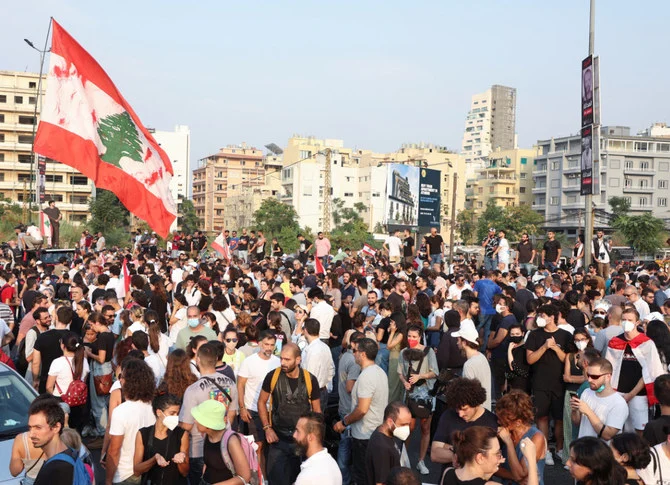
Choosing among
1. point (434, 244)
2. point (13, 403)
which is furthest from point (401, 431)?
point (434, 244)

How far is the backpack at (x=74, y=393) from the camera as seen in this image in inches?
317

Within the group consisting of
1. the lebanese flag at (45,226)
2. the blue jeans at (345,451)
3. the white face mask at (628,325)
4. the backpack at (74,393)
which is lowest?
the blue jeans at (345,451)

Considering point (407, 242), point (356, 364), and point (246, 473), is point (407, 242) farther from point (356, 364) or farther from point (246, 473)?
point (246, 473)

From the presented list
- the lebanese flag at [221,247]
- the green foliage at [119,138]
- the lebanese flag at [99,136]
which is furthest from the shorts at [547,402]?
the lebanese flag at [221,247]

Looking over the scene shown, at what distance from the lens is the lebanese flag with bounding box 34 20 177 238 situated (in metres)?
12.1

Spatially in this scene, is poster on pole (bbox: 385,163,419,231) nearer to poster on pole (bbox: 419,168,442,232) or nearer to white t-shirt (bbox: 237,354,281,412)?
poster on pole (bbox: 419,168,442,232)

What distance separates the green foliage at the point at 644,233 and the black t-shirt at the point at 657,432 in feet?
231

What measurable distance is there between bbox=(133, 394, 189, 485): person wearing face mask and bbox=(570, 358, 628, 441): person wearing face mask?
3.29 m

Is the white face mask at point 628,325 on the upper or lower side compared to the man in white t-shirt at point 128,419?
upper

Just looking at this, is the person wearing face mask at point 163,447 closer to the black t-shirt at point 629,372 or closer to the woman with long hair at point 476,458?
the woman with long hair at point 476,458

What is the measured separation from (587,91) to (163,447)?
705 inches

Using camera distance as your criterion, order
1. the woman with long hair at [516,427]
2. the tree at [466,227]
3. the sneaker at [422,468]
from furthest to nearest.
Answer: the tree at [466,227] → the sneaker at [422,468] → the woman with long hair at [516,427]

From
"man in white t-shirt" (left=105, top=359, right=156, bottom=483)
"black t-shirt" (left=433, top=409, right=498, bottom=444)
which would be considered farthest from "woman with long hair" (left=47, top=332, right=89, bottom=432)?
"black t-shirt" (left=433, top=409, right=498, bottom=444)

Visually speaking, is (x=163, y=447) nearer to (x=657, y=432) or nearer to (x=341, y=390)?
(x=341, y=390)
